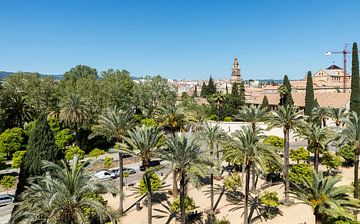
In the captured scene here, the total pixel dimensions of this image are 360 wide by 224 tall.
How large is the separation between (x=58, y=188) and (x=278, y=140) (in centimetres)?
3665

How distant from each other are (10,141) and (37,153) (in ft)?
87.9

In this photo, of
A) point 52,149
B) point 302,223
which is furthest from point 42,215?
point 302,223

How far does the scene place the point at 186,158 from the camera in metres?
22.2

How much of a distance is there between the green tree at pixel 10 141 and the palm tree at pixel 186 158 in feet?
112

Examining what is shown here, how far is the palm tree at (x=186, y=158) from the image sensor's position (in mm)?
21891

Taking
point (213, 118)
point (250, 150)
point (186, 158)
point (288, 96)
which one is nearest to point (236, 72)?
point (288, 96)

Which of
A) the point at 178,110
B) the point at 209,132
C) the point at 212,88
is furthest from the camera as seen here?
the point at 212,88

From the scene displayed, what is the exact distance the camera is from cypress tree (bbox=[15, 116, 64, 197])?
24.6 m

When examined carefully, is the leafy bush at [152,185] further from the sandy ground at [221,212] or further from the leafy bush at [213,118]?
the leafy bush at [213,118]

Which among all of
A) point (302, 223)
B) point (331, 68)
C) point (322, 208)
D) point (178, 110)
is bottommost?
point (302, 223)

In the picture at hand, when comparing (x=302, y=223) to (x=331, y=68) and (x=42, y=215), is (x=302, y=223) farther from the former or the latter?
(x=331, y=68)

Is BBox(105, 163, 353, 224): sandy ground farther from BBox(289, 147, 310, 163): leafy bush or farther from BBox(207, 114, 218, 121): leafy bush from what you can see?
BBox(207, 114, 218, 121): leafy bush

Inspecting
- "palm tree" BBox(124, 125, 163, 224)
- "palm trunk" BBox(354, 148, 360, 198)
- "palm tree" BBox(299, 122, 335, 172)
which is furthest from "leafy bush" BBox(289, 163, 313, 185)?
"palm tree" BBox(124, 125, 163, 224)

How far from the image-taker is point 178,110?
3550cm
